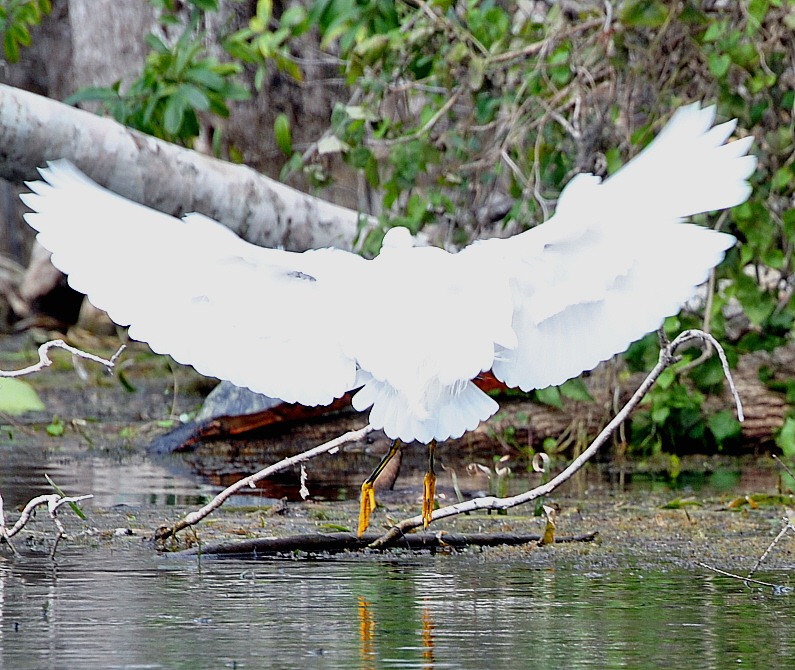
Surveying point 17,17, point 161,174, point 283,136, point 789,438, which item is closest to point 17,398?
point 789,438

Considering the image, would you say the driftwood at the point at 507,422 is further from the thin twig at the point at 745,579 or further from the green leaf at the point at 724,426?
the thin twig at the point at 745,579

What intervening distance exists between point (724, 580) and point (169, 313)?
183cm

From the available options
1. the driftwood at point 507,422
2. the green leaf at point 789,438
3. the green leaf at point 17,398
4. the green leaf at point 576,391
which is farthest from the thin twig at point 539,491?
the driftwood at point 507,422

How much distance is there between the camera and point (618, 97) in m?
7.90

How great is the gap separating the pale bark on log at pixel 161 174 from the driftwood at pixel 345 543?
3.24 meters

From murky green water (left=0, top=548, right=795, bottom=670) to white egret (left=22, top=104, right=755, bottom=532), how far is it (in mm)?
570

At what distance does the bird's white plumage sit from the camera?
14.6 ft

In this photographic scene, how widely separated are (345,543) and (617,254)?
1205 mm

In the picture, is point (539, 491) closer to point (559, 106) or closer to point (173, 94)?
point (559, 106)

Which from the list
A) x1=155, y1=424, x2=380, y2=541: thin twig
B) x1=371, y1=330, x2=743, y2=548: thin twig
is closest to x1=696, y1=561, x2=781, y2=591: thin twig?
x1=371, y1=330, x2=743, y2=548: thin twig

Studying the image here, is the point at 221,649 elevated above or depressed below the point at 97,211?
below

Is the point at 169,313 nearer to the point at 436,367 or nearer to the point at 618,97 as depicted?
the point at 436,367

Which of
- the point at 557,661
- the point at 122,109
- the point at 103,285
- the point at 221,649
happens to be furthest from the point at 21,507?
the point at 122,109

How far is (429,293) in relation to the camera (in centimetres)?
455
